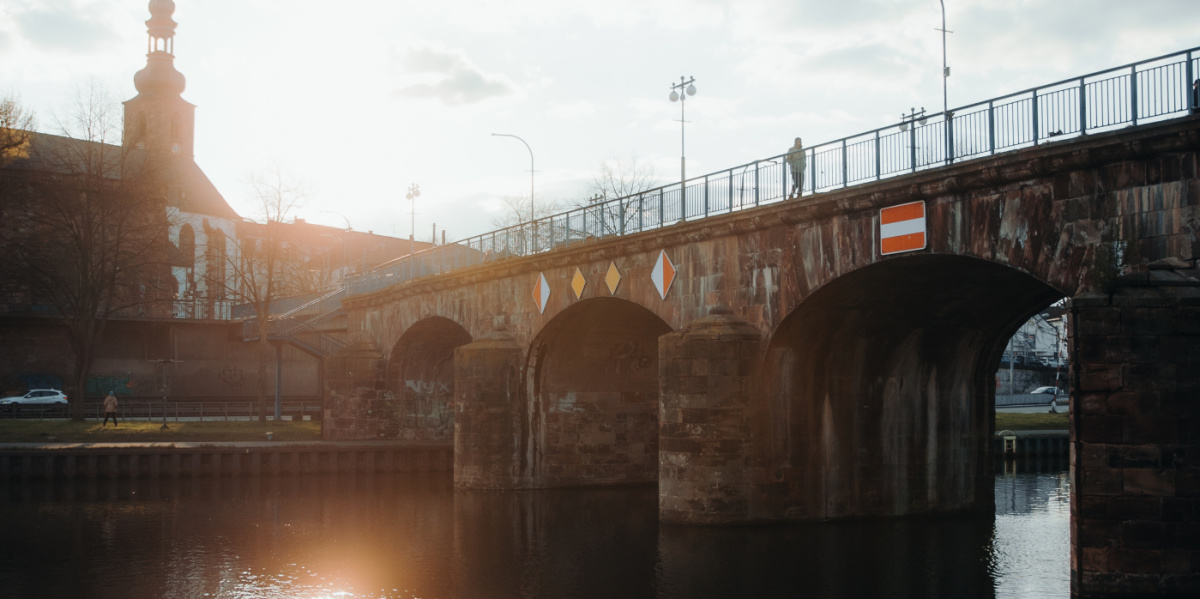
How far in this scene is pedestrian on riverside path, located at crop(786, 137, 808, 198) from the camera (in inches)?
816

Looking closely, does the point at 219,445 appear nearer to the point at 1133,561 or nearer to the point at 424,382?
the point at 424,382

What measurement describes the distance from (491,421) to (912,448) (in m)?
11.8

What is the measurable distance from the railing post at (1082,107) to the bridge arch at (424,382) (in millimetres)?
28899

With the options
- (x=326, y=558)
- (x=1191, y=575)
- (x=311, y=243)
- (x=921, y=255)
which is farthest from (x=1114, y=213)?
(x=311, y=243)

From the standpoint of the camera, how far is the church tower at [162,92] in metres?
88.3

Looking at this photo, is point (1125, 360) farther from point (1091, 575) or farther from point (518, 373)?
point (518, 373)

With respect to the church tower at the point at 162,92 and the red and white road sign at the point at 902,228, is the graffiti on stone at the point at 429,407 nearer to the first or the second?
the red and white road sign at the point at 902,228

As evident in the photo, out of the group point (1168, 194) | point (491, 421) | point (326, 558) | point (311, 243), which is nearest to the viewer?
point (1168, 194)

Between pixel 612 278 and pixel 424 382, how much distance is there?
1859 centimetres

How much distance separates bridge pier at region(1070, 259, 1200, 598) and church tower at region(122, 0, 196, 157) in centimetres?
8583

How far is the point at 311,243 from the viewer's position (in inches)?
3602

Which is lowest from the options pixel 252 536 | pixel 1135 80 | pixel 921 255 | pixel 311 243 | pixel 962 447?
pixel 252 536

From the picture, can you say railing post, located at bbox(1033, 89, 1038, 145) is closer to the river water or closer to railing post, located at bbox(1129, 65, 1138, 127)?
railing post, located at bbox(1129, 65, 1138, 127)

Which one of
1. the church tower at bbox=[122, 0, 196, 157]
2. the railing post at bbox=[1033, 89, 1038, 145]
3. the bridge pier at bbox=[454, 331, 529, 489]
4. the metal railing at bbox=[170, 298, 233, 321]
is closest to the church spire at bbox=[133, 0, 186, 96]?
the church tower at bbox=[122, 0, 196, 157]
